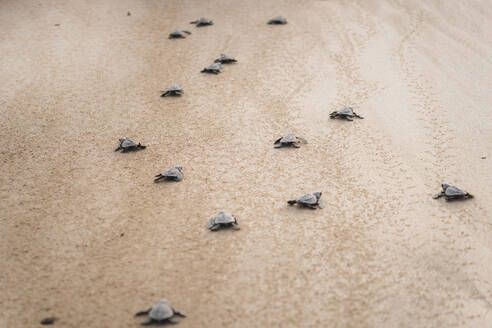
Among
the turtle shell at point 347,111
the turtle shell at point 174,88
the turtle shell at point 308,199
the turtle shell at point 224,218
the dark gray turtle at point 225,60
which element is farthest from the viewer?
the dark gray turtle at point 225,60

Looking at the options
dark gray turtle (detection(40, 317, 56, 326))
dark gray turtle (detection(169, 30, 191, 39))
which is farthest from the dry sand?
dark gray turtle (detection(169, 30, 191, 39))

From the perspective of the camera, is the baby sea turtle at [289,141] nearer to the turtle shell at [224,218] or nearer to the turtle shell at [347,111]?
the turtle shell at [347,111]

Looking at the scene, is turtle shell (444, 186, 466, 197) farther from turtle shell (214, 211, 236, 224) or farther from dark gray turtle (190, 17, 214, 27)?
dark gray turtle (190, 17, 214, 27)

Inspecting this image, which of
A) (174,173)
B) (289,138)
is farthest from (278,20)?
(174,173)

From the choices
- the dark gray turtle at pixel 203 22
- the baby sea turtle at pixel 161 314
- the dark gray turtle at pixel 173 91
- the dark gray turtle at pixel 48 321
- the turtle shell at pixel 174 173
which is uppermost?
the dark gray turtle at pixel 203 22

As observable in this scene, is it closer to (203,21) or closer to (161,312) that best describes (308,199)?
(161,312)

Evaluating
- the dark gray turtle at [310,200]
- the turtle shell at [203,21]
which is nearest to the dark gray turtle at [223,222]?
the dark gray turtle at [310,200]

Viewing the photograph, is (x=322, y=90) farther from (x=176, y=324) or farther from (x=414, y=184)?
(x=176, y=324)
